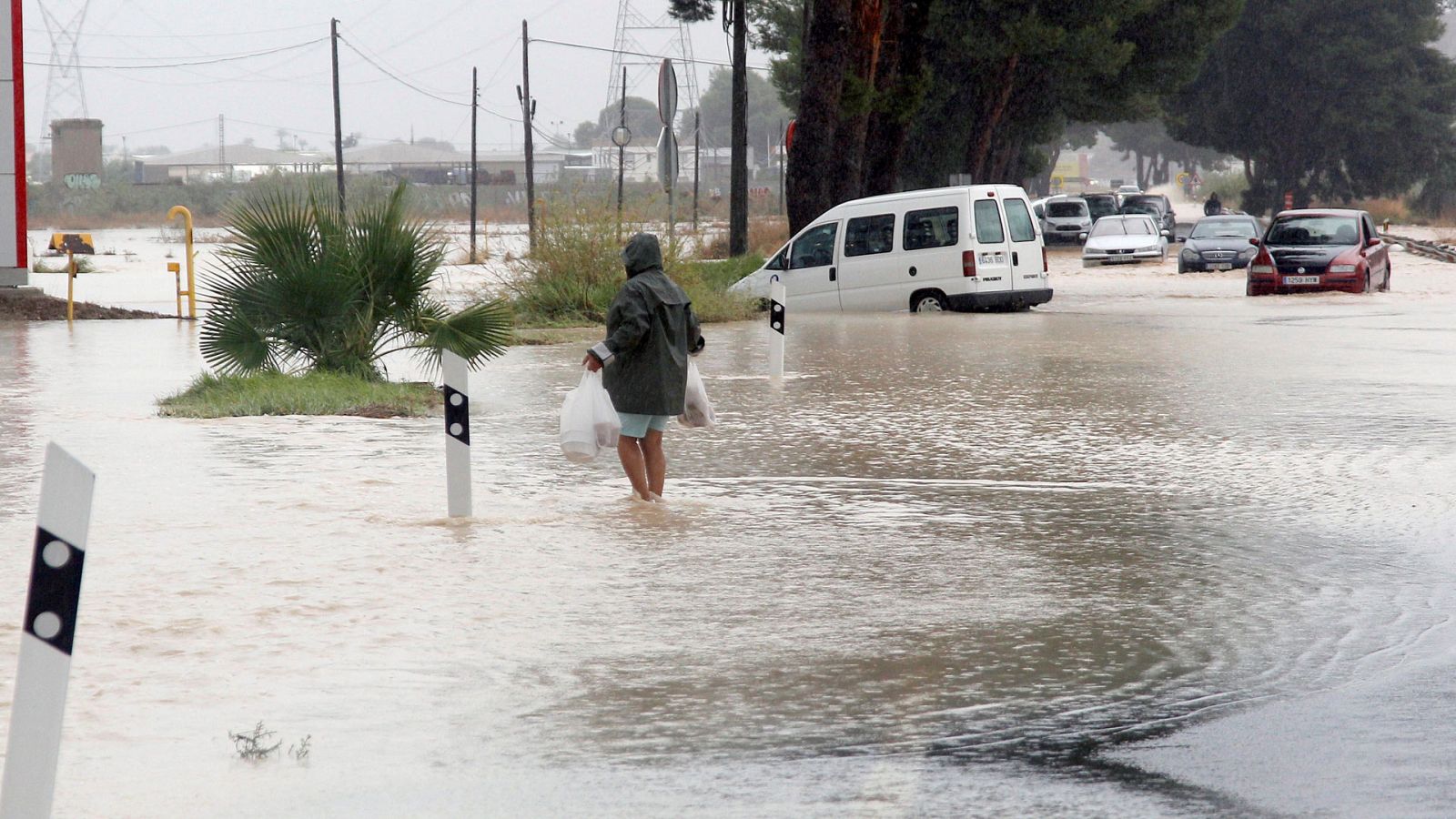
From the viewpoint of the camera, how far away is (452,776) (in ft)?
16.0

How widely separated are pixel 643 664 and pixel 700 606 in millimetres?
949

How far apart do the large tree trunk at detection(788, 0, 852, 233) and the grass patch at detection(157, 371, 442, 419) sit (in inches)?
619

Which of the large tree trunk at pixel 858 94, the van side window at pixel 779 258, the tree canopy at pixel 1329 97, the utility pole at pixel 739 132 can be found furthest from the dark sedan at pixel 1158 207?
the van side window at pixel 779 258

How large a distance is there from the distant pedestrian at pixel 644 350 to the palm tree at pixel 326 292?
5.39 m

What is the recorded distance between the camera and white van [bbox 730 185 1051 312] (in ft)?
79.7

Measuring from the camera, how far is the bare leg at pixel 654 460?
9.42 m

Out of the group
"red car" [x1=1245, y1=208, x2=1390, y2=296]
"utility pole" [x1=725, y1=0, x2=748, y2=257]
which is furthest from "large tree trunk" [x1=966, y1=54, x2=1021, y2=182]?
"red car" [x1=1245, y1=208, x2=1390, y2=296]

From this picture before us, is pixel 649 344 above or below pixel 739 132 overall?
below

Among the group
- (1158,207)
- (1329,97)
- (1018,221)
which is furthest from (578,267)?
(1329,97)

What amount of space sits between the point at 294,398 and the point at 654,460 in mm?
5176

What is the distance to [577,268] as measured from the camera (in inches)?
931

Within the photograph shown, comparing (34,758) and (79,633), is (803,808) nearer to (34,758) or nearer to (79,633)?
(34,758)

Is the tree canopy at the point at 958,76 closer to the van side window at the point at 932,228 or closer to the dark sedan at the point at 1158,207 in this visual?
the dark sedan at the point at 1158,207

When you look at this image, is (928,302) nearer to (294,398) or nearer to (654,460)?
(294,398)
